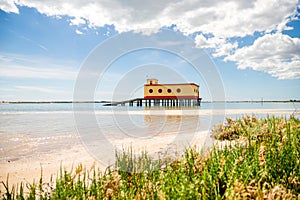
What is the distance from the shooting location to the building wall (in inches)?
1752

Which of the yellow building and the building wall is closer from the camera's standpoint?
the yellow building

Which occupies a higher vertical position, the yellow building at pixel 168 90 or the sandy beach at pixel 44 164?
the yellow building at pixel 168 90

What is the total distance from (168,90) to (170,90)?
0.96m

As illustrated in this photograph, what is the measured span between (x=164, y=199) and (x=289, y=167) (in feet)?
7.47

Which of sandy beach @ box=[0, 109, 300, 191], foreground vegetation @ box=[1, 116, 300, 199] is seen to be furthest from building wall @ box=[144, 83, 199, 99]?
foreground vegetation @ box=[1, 116, 300, 199]

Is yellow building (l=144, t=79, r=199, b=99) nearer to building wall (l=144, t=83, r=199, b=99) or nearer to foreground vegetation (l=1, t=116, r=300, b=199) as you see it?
building wall (l=144, t=83, r=199, b=99)

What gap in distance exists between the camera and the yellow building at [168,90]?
145 feet

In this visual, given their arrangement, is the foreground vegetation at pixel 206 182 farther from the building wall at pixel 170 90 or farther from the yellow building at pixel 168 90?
the building wall at pixel 170 90

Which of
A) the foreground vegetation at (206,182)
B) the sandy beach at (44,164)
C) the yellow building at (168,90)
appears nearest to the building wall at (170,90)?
the yellow building at (168,90)

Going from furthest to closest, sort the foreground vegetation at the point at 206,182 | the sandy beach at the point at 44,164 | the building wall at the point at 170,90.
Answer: the building wall at the point at 170,90, the sandy beach at the point at 44,164, the foreground vegetation at the point at 206,182

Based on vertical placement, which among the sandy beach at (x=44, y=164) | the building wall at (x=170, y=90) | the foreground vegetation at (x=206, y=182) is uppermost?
the building wall at (x=170, y=90)

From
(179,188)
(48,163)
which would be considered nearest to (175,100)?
(48,163)

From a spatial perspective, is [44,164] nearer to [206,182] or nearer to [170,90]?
[206,182]

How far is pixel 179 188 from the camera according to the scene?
3301mm
